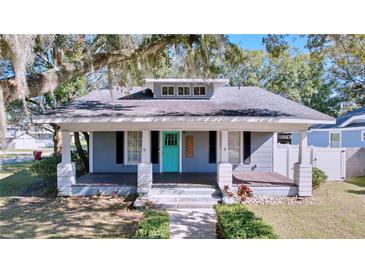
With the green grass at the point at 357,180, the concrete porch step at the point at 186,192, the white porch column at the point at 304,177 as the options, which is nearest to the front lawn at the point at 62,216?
the concrete porch step at the point at 186,192

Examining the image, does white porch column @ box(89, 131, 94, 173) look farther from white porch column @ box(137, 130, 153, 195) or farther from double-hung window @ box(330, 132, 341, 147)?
double-hung window @ box(330, 132, 341, 147)

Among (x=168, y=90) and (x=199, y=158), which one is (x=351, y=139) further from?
(x=168, y=90)

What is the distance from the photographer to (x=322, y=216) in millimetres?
6277

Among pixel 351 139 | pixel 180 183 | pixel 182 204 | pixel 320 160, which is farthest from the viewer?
pixel 351 139

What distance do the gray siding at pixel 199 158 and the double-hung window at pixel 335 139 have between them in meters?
9.50

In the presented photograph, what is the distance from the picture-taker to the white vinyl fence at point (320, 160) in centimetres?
1022

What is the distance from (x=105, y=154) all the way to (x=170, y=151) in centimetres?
261

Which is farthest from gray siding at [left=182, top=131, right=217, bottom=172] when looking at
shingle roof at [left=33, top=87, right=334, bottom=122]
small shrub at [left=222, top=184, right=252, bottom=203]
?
small shrub at [left=222, top=184, right=252, bottom=203]

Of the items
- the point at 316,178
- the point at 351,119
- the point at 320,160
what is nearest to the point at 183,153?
the point at 316,178

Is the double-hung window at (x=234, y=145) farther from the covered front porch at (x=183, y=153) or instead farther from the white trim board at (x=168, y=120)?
the white trim board at (x=168, y=120)

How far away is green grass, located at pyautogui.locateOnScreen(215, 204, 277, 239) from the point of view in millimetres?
3944

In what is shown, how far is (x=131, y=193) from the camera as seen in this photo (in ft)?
26.1
